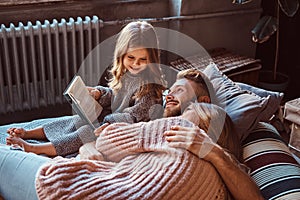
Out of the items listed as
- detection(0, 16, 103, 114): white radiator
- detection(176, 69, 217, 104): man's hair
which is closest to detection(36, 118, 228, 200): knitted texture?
detection(176, 69, 217, 104): man's hair

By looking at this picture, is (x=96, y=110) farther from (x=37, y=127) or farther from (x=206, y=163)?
(x=206, y=163)

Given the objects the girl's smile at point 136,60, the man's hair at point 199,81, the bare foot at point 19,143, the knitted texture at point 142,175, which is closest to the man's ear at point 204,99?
the man's hair at point 199,81

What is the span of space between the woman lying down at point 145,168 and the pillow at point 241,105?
0.28 meters

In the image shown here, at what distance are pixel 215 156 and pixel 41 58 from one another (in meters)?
1.66

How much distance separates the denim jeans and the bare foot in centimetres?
12

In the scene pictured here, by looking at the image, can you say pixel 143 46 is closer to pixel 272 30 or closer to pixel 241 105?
pixel 241 105

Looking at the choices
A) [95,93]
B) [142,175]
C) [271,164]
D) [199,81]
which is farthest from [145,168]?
[95,93]

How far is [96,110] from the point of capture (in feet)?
5.89

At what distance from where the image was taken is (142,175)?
4.12 feet

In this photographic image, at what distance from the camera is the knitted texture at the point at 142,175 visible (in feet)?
3.99

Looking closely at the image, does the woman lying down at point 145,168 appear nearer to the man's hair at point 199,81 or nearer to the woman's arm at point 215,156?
the woman's arm at point 215,156

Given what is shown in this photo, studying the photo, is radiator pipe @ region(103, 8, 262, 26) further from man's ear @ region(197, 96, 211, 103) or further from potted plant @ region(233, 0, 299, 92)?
man's ear @ region(197, 96, 211, 103)

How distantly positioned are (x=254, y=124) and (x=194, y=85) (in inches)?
14.7

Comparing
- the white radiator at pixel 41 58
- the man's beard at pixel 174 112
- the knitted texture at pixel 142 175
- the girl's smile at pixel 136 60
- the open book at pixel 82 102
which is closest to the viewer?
the knitted texture at pixel 142 175
